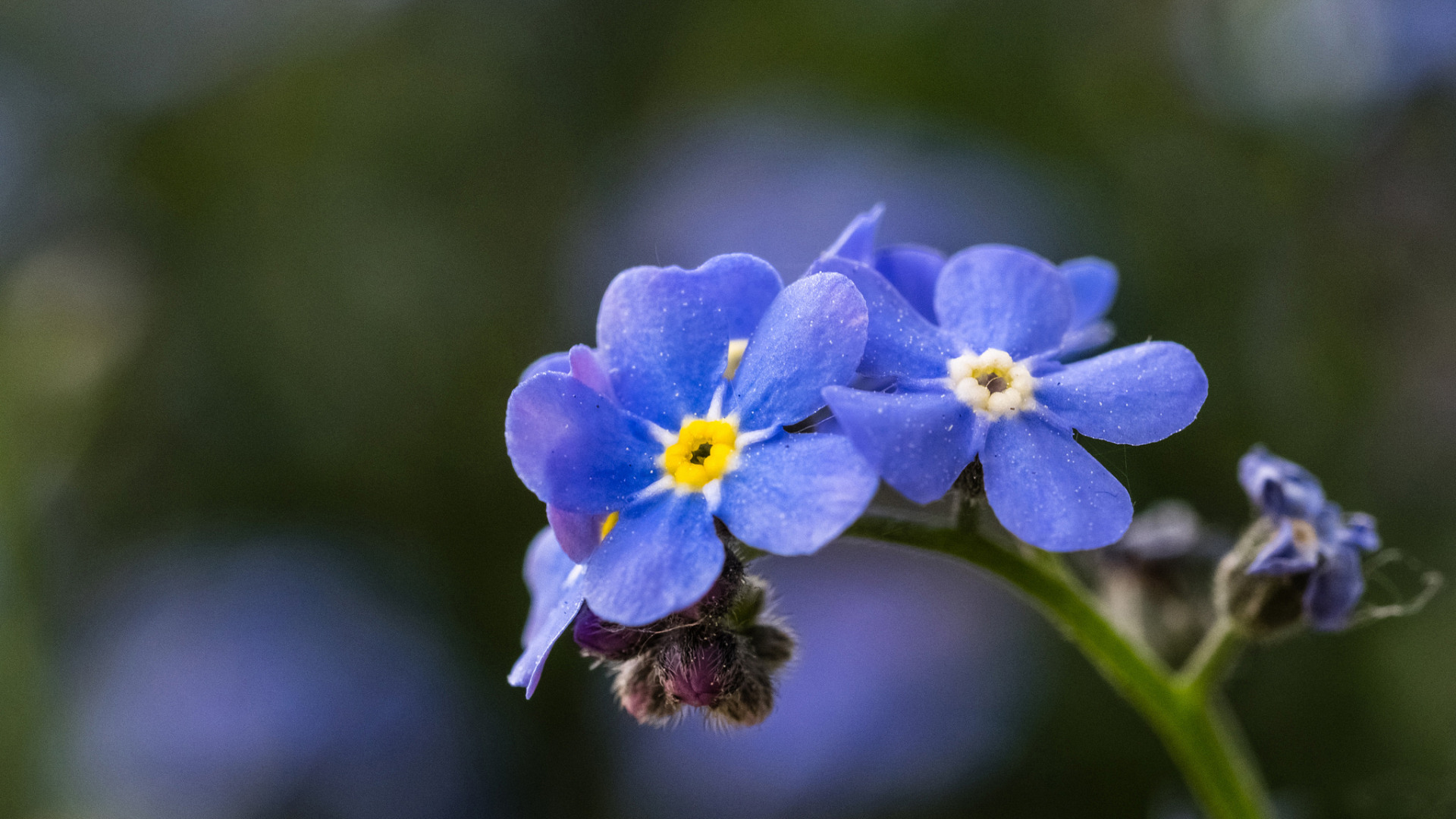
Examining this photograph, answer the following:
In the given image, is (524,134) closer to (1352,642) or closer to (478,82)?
(478,82)

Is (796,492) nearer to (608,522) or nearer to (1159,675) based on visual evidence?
(608,522)

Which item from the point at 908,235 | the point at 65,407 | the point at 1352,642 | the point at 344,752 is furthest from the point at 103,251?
the point at 1352,642

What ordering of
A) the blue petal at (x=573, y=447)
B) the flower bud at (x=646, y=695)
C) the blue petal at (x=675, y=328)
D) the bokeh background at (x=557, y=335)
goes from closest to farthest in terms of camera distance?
the blue petal at (x=573, y=447)
the blue petal at (x=675, y=328)
the flower bud at (x=646, y=695)
the bokeh background at (x=557, y=335)

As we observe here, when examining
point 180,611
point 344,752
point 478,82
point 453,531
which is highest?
point 478,82

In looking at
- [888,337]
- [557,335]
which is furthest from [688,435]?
[557,335]

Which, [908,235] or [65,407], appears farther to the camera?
[908,235]

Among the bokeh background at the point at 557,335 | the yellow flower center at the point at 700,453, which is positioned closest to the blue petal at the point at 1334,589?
the yellow flower center at the point at 700,453

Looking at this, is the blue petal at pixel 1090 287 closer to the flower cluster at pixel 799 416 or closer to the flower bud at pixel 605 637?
the flower cluster at pixel 799 416
